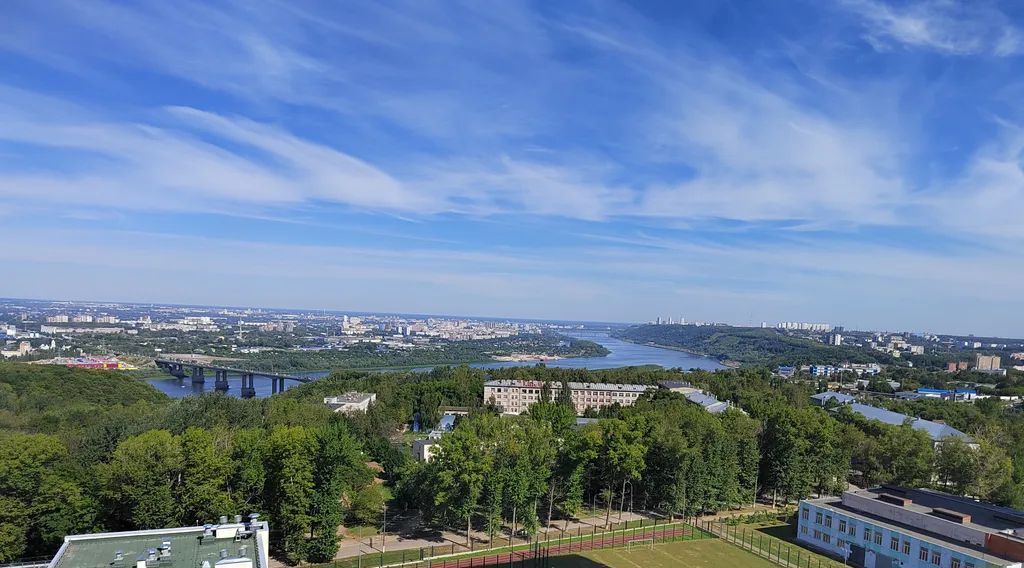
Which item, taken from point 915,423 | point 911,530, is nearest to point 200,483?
point 911,530

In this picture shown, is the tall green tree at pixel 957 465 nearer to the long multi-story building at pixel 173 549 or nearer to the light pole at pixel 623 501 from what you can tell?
the light pole at pixel 623 501

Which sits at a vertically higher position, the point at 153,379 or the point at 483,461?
the point at 483,461

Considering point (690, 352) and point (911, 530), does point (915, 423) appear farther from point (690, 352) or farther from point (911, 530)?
point (690, 352)

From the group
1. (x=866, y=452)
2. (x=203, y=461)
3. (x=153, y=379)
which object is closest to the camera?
(x=203, y=461)

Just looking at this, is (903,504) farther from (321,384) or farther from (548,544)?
(321,384)

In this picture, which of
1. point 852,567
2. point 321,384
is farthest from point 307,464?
point 321,384

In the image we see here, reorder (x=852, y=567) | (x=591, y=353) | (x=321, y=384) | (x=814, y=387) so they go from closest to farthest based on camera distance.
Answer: (x=852, y=567) < (x=321, y=384) < (x=814, y=387) < (x=591, y=353)
